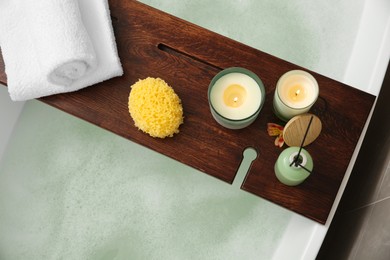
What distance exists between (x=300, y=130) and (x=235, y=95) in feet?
0.59

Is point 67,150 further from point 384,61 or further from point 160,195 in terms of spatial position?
point 384,61

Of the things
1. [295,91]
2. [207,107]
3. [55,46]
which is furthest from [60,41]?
[295,91]

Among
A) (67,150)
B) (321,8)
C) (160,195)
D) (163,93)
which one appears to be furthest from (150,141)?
(321,8)

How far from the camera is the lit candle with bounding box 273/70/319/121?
1.00m

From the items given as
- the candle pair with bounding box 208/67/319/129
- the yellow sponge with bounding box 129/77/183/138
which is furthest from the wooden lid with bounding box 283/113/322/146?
the yellow sponge with bounding box 129/77/183/138

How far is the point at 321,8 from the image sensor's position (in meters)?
1.80

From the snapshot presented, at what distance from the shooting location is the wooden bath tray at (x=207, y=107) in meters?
1.05

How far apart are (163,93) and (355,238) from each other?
80cm

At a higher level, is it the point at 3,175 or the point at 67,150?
the point at 67,150

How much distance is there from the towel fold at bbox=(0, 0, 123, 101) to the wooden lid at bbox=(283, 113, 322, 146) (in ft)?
1.51

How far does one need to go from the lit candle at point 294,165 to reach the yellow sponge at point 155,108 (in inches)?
10.8

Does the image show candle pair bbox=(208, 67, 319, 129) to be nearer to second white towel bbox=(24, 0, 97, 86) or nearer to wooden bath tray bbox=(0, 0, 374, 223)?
wooden bath tray bbox=(0, 0, 374, 223)

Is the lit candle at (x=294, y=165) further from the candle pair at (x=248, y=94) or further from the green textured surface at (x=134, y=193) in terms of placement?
the green textured surface at (x=134, y=193)

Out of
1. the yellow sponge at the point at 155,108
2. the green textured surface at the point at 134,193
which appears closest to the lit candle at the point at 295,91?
the yellow sponge at the point at 155,108
